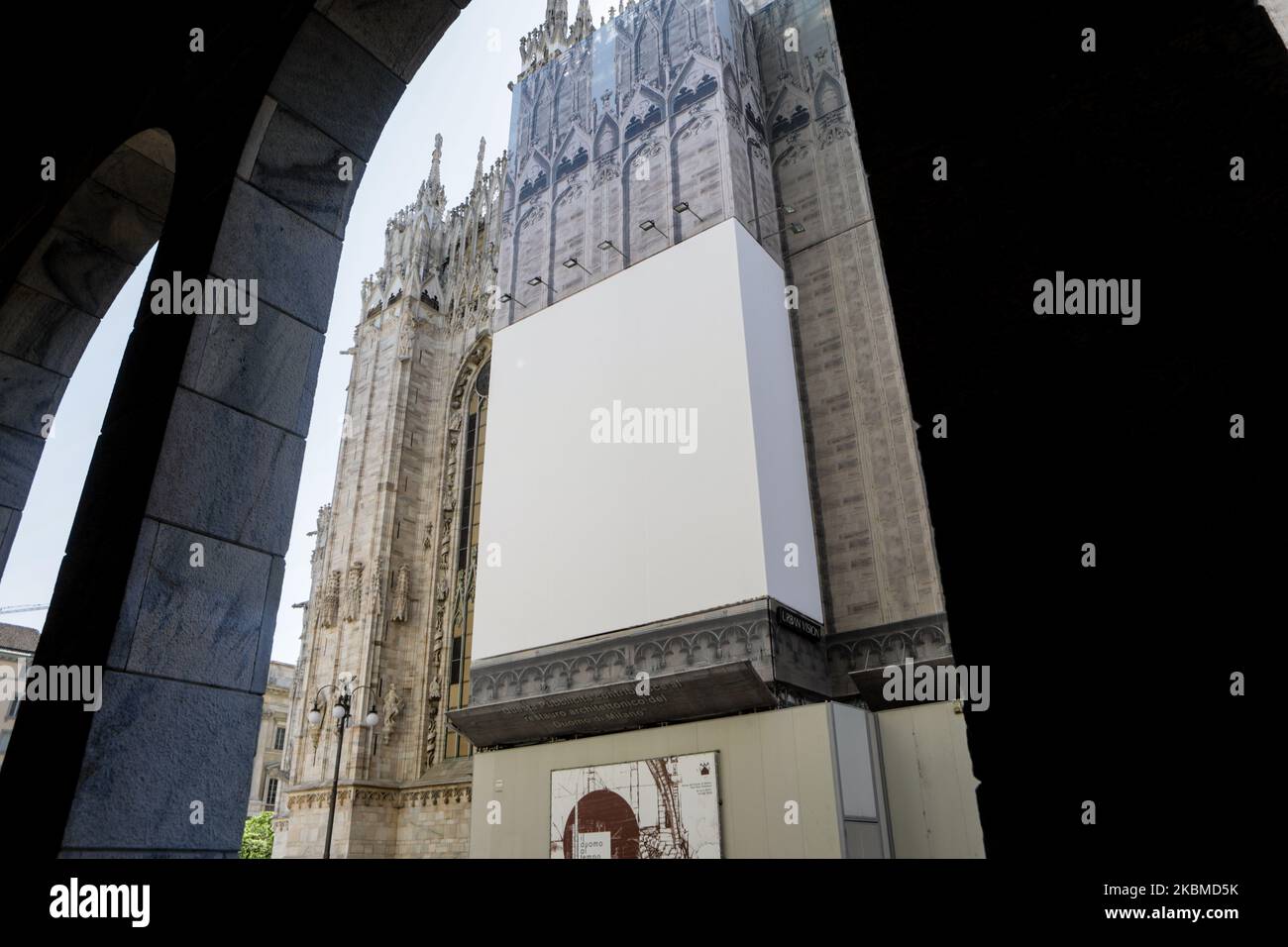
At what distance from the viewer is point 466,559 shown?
20.0 metres

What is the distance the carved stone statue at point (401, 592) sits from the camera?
63.2ft

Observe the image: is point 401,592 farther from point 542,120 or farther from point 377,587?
point 542,120

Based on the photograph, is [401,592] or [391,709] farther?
[401,592]

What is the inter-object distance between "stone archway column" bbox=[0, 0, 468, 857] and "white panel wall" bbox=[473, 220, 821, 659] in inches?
376

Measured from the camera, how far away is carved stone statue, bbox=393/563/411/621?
19266mm

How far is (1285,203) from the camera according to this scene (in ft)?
3.42

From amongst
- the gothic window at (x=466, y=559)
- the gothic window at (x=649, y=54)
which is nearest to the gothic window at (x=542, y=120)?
the gothic window at (x=649, y=54)

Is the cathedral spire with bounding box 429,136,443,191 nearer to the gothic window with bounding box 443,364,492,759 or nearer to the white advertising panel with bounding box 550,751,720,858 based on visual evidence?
the gothic window with bounding box 443,364,492,759

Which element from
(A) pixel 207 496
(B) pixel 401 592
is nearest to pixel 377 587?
(B) pixel 401 592

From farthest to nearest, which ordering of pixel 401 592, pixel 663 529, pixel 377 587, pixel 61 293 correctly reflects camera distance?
pixel 401 592 < pixel 377 587 < pixel 663 529 < pixel 61 293

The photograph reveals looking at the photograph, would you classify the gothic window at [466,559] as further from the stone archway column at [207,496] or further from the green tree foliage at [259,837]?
the stone archway column at [207,496]

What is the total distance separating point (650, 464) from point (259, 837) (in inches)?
850

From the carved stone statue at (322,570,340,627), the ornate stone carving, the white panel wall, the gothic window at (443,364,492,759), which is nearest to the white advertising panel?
the white panel wall
